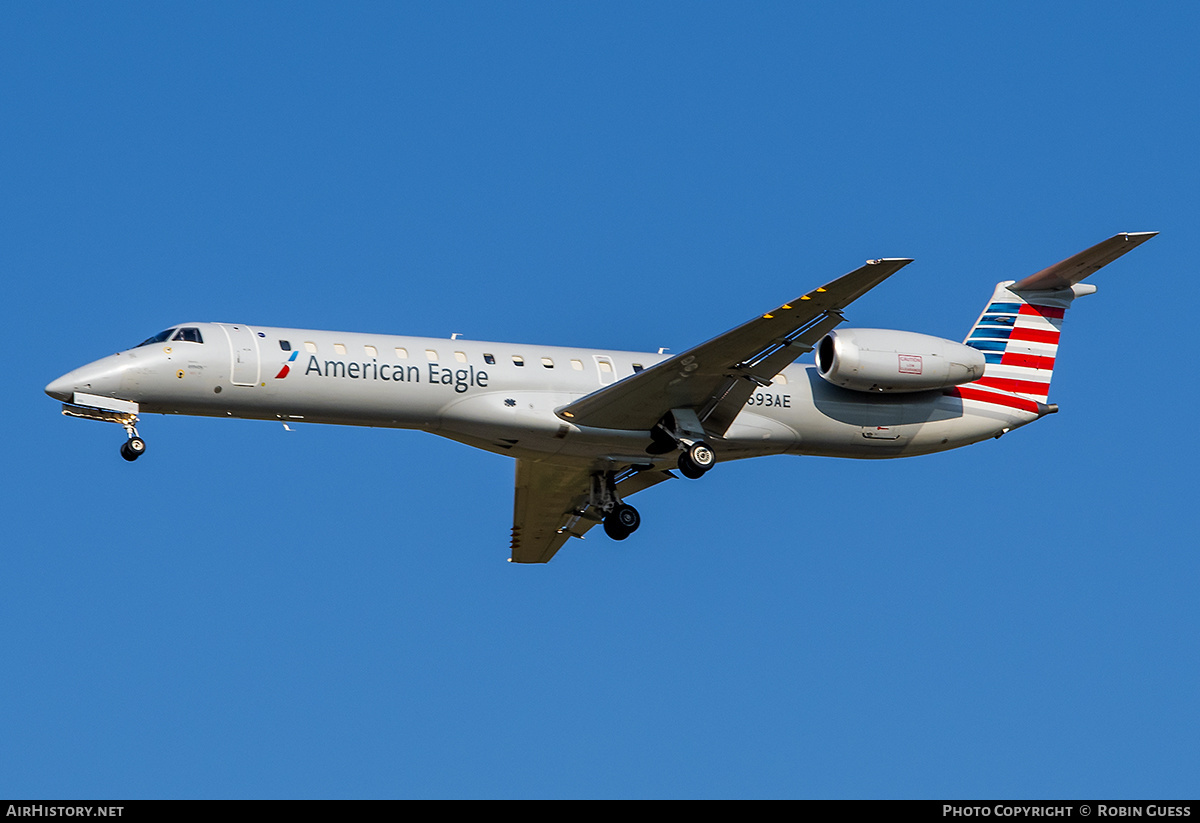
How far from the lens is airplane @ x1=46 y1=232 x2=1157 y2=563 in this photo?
2281cm

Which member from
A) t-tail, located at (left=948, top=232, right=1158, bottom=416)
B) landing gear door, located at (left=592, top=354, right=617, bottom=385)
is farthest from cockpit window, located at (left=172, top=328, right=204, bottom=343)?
t-tail, located at (left=948, top=232, right=1158, bottom=416)

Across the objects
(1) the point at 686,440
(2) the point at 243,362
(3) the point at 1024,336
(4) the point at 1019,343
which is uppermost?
(3) the point at 1024,336

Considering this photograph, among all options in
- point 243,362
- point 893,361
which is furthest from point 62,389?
point 893,361

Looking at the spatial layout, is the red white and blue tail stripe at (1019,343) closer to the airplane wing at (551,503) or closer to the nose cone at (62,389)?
the airplane wing at (551,503)

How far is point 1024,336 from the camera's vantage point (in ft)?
90.7

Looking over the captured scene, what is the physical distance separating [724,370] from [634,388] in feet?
4.98

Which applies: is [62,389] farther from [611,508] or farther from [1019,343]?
[1019,343]

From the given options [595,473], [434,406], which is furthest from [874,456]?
[434,406]

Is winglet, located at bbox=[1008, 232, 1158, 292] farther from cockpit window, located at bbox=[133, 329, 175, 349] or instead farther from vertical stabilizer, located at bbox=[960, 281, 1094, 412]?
cockpit window, located at bbox=[133, 329, 175, 349]

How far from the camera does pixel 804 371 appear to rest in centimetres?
2609

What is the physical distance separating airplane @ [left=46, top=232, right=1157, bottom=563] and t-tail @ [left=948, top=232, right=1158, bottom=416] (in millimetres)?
28

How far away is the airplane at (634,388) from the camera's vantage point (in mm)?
22812

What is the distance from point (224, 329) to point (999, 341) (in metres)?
14.3
